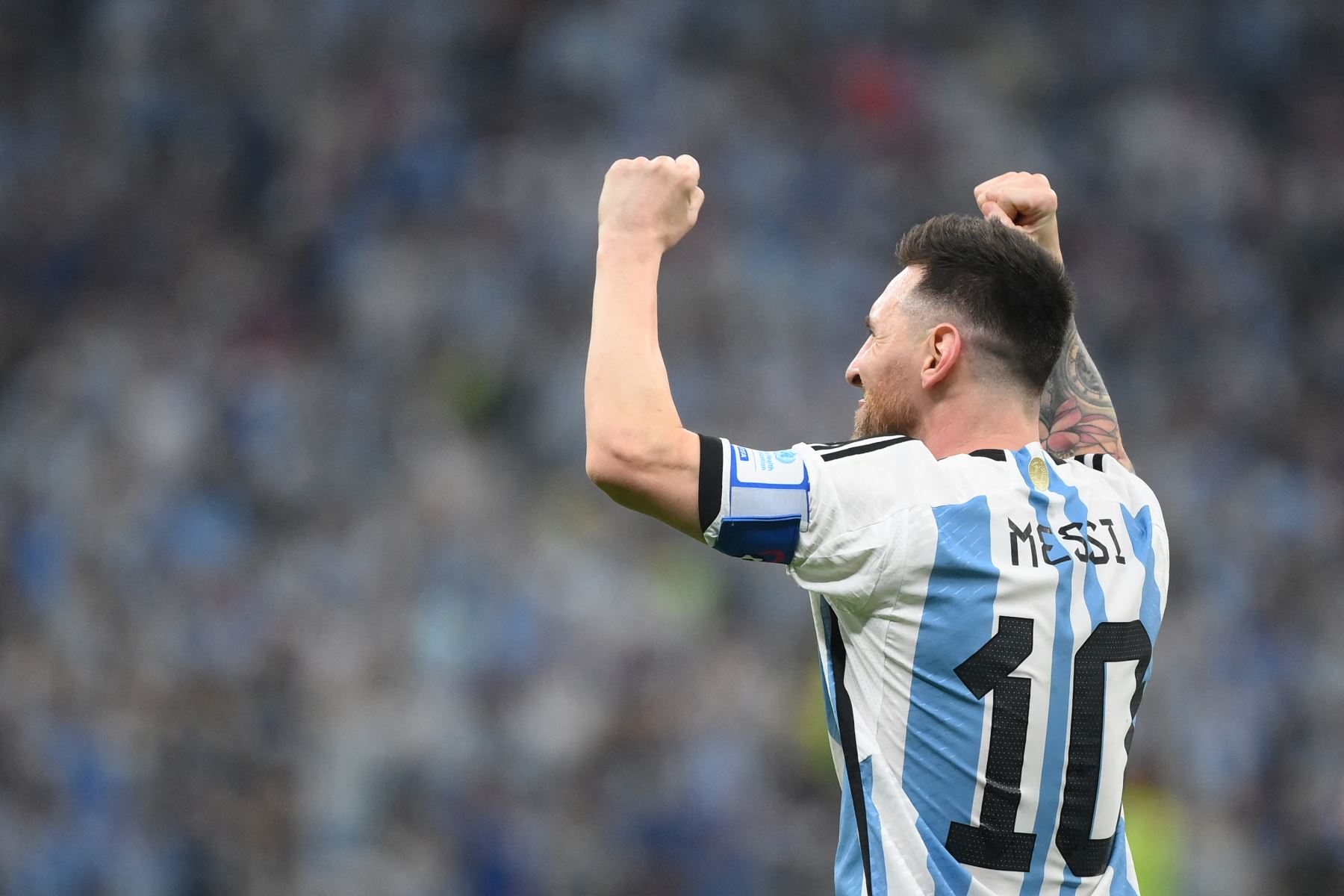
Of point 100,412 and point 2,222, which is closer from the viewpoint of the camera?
point 100,412

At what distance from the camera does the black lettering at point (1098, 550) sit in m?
2.28

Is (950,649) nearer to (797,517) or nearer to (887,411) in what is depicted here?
(797,517)

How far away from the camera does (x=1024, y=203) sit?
2.76m

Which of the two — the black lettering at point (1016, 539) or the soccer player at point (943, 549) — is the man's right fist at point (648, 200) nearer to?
the soccer player at point (943, 549)

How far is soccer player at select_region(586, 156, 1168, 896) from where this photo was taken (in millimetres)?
2131

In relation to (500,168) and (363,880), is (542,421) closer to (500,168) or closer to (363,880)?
(500,168)

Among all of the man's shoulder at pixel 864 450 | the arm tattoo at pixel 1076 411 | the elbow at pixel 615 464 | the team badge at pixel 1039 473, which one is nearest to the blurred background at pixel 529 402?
the arm tattoo at pixel 1076 411

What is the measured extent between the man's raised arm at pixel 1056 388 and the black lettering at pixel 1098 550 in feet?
1.32

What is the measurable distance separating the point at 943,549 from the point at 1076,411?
760 millimetres

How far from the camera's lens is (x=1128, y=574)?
2.31 meters

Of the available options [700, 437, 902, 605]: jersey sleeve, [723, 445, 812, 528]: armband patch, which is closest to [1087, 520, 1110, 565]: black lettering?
[700, 437, 902, 605]: jersey sleeve

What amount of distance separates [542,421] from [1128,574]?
723cm

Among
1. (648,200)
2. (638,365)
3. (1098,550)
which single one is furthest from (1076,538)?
(648,200)

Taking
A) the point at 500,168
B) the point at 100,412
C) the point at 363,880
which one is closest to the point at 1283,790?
the point at 363,880
